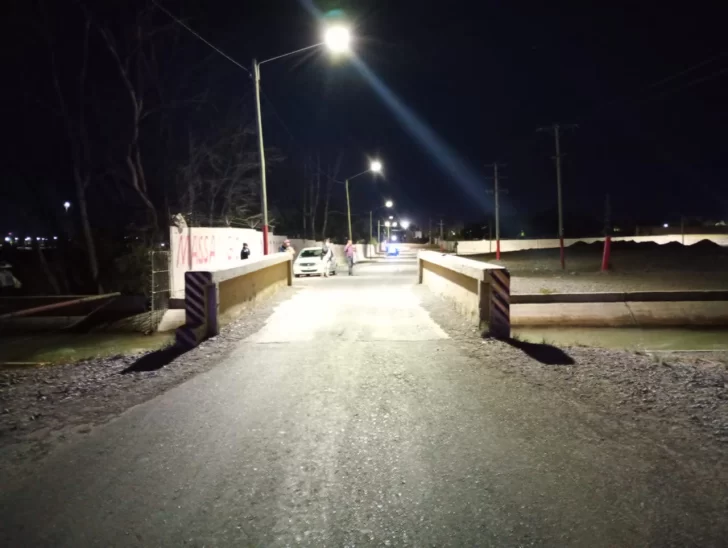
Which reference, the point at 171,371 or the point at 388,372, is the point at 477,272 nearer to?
the point at 388,372

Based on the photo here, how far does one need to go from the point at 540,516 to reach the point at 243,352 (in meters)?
6.23

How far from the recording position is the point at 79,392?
738 centimetres

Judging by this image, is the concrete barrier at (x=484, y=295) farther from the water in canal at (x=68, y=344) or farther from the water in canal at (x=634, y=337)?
the water in canal at (x=68, y=344)

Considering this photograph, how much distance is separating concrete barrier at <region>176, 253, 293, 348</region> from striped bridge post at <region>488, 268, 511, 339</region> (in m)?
4.84

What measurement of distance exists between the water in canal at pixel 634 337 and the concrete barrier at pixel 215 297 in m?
6.35

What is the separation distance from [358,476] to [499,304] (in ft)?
20.5

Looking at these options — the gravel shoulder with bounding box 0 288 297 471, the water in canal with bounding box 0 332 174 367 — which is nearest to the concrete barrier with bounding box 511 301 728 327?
the gravel shoulder with bounding box 0 288 297 471

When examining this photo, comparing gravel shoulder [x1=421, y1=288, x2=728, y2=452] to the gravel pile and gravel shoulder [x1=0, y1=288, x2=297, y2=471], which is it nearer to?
gravel shoulder [x1=0, y1=288, x2=297, y2=471]

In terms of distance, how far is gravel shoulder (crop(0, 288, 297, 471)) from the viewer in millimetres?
5644

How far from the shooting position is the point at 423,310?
46.4 feet

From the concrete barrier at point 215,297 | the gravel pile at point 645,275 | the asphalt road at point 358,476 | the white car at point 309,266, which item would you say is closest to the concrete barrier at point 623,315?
the gravel pile at point 645,275

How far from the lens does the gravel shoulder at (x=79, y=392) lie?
564 cm

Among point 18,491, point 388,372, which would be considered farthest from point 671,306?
point 18,491

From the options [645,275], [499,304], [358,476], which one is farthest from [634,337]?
[645,275]
